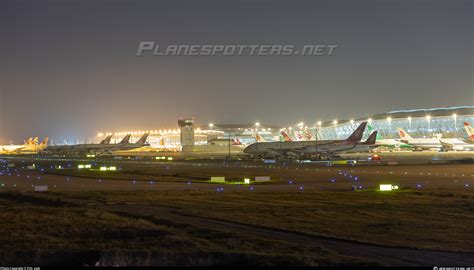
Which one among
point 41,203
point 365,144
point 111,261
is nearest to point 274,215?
point 111,261

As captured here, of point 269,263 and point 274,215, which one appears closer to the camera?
point 269,263

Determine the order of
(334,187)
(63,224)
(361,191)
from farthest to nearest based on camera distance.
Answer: (334,187), (361,191), (63,224)

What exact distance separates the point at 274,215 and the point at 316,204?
4.82 meters

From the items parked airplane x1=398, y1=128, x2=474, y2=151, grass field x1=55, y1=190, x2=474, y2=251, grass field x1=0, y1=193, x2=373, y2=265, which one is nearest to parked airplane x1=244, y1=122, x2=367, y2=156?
parked airplane x1=398, y1=128, x2=474, y2=151

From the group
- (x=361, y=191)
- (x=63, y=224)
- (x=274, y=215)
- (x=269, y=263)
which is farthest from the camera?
(x=361, y=191)

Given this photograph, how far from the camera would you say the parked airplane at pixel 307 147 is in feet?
320

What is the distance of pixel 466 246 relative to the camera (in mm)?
18094

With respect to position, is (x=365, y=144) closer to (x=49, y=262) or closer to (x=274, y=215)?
(x=274, y=215)

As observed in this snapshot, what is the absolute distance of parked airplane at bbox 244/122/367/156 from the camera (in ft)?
320

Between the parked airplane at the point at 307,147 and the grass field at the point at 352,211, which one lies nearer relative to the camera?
the grass field at the point at 352,211

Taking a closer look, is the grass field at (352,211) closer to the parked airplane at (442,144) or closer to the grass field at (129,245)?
the grass field at (129,245)

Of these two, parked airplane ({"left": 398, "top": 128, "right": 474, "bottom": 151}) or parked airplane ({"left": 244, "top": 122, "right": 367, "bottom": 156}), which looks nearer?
parked airplane ({"left": 244, "top": 122, "right": 367, "bottom": 156})

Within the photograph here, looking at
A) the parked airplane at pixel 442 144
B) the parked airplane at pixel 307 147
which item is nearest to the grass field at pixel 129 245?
the parked airplane at pixel 307 147

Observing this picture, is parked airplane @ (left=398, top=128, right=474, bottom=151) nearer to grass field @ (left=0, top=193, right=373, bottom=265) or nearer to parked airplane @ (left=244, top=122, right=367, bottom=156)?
parked airplane @ (left=244, top=122, right=367, bottom=156)
